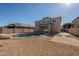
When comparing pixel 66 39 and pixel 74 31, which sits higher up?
pixel 74 31

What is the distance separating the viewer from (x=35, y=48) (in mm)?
3992

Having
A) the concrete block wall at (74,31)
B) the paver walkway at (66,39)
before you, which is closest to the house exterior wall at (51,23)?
the paver walkway at (66,39)

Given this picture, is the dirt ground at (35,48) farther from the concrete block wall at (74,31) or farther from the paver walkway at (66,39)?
the concrete block wall at (74,31)

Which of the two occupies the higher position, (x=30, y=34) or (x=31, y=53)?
(x=30, y=34)

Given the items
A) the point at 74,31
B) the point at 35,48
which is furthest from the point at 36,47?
the point at 74,31

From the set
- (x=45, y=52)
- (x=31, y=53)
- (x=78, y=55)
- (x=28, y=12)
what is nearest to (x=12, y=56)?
(x=31, y=53)

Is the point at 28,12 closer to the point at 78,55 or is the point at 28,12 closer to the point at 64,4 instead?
the point at 64,4

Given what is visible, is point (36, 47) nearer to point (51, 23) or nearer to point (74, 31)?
point (51, 23)

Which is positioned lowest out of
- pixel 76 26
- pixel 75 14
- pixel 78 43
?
pixel 78 43

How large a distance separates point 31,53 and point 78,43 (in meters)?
1.00

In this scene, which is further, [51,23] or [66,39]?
[51,23]

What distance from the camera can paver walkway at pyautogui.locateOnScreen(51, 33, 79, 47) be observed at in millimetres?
3957

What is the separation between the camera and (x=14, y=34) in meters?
4.21

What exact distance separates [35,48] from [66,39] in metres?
0.68
